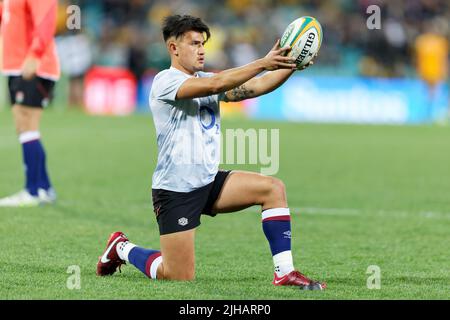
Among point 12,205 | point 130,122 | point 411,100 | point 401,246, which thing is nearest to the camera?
point 401,246

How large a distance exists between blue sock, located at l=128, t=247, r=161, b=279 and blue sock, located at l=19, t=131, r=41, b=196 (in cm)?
350

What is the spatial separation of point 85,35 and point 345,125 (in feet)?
26.5

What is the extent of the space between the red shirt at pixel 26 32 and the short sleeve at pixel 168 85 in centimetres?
373

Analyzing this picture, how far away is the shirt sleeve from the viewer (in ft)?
31.6

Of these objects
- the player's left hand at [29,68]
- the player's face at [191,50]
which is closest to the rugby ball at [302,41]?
the player's face at [191,50]

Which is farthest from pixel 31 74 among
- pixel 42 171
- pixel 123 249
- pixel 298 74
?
pixel 298 74

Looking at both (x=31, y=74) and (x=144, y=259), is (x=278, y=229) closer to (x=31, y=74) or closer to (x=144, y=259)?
(x=144, y=259)

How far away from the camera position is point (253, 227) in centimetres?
898

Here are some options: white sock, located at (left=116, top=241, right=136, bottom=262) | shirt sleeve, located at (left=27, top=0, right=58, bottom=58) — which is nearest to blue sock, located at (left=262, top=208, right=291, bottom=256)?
white sock, located at (left=116, top=241, right=136, bottom=262)

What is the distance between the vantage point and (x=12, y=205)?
9680 mm

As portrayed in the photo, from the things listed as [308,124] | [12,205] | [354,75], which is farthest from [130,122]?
[12,205]

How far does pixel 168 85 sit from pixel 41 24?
3.86 metres

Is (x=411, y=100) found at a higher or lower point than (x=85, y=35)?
lower
